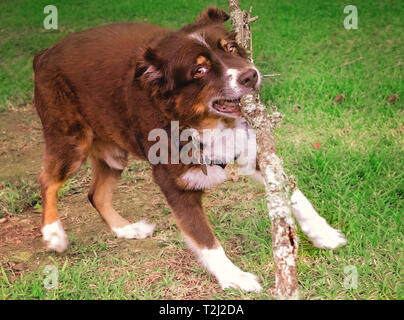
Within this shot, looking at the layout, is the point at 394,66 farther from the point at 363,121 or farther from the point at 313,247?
the point at 313,247

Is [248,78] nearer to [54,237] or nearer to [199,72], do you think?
[199,72]

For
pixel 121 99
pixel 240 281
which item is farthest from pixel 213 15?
pixel 240 281

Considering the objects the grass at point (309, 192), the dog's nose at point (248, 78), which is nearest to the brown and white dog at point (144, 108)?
the dog's nose at point (248, 78)

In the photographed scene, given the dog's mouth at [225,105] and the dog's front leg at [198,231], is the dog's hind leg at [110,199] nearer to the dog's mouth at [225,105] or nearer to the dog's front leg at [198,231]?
the dog's front leg at [198,231]

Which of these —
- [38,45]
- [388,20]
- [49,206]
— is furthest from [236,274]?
[38,45]

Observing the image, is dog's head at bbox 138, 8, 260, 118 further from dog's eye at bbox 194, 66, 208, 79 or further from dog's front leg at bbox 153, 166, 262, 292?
dog's front leg at bbox 153, 166, 262, 292

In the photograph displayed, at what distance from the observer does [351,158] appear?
11.8 feet

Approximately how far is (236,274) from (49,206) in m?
1.44

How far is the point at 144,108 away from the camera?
109 inches

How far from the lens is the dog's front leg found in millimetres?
2605

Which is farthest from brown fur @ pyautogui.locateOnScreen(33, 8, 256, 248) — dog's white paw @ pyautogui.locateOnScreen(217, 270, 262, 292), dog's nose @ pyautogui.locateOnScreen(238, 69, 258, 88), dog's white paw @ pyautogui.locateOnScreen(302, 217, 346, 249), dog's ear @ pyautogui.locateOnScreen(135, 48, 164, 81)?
dog's white paw @ pyautogui.locateOnScreen(302, 217, 346, 249)

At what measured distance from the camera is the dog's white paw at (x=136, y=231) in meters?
3.22

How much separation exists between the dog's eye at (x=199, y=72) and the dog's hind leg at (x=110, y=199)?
116cm

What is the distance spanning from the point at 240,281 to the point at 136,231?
988 millimetres
